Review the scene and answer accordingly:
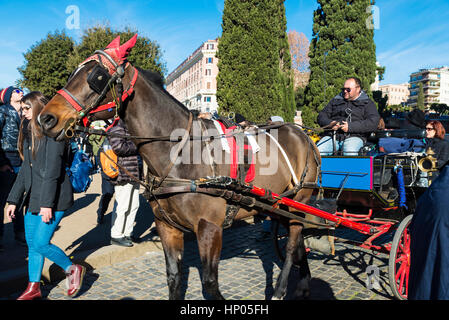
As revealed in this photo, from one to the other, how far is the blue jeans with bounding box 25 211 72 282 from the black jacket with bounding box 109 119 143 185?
1593mm

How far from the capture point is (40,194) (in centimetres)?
328

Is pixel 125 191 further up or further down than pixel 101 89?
further down

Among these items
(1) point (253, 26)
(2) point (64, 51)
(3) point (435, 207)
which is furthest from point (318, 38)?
(3) point (435, 207)

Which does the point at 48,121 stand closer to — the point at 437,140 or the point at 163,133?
the point at 163,133

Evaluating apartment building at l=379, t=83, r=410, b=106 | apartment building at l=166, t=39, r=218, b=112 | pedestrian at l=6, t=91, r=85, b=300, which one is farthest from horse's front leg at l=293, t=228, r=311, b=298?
apartment building at l=379, t=83, r=410, b=106

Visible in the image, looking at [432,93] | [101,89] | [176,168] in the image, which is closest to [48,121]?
[101,89]

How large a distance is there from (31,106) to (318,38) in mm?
22061

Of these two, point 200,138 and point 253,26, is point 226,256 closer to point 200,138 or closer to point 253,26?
point 200,138

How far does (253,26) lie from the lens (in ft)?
65.3

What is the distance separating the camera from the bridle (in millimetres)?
2477

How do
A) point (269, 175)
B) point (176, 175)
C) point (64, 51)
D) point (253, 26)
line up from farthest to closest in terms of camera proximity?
Answer: point (64, 51)
point (253, 26)
point (269, 175)
point (176, 175)

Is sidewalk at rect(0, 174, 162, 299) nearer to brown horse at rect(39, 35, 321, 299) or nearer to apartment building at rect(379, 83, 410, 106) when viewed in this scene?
brown horse at rect(39, 35, 321, 299)

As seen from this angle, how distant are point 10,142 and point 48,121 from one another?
160 inches

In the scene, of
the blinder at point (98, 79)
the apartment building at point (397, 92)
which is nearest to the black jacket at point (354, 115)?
the blinder at point (98, 79)
